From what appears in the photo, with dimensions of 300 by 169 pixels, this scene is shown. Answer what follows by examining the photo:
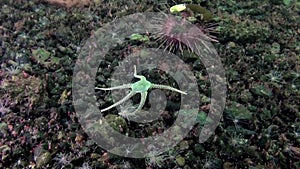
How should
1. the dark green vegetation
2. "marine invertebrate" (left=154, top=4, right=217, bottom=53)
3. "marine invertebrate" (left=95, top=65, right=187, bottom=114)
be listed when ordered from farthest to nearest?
"marine invertebrate" (left=154, top=4, right=217, bottom=53) < "marine invertebrate" (left=95, top=65, right=187, bottom=114) < the dark green vegetation

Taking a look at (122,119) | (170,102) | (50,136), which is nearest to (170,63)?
(170,102)

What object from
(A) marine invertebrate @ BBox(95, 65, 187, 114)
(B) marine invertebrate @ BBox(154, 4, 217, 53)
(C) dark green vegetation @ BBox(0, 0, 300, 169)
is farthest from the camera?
(B) marine invertebrate @ BBox(154, 4, 217, 53)

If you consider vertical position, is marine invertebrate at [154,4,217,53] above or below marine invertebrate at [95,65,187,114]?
above

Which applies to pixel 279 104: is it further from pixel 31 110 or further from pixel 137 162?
pixel 31 110

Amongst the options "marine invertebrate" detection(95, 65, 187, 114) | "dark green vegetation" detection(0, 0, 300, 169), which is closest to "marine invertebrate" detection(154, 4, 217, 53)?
"dark green vegetation" detection(0, 0, 300, 169)

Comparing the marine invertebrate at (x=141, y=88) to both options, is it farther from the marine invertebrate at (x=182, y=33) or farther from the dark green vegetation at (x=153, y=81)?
the marine invertebrate at (x=182, y=33)

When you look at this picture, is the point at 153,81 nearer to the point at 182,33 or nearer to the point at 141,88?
the point at 141,88

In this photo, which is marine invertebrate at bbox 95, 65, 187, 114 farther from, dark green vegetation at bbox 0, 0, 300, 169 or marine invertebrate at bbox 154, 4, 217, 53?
marine invertebrate at bbox 154, 4, 217, 53

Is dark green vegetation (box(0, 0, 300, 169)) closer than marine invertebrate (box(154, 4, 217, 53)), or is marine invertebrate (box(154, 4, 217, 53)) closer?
dark green vegetation (box(0, 0, 300, 169))
